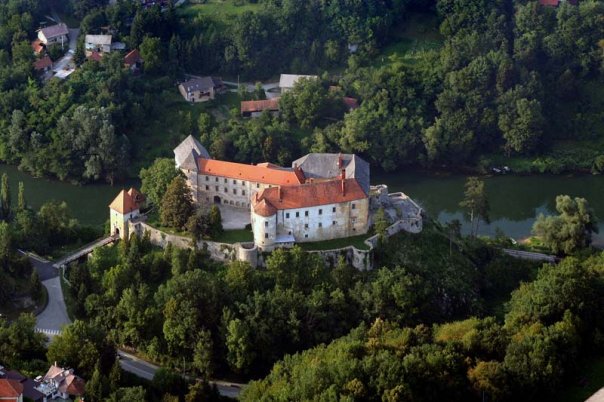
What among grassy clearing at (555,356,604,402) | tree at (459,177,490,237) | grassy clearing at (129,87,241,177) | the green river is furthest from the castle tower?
grassy clearing at (555,356,604,402)

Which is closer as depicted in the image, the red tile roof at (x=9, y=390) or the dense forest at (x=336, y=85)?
the red tile roof at (x=9, y=390)

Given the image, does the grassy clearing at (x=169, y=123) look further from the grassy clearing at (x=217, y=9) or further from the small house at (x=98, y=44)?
the grassy clearing at (x=217, y=9)

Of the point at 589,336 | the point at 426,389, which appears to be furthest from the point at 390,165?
the point at 426,389

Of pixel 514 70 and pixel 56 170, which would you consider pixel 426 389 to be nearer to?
pixel 56 170

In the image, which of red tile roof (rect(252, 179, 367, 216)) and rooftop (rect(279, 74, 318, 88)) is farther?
rooftop (rect(279, 74, 318, 88))

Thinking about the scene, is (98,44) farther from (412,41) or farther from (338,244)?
(338,244)

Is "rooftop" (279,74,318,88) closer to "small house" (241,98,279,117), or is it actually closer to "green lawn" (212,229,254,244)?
"small house" (241,98,279,117)

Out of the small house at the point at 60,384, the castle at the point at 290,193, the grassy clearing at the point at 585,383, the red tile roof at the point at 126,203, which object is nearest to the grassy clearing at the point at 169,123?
the red tile roof at the point at 126,203
